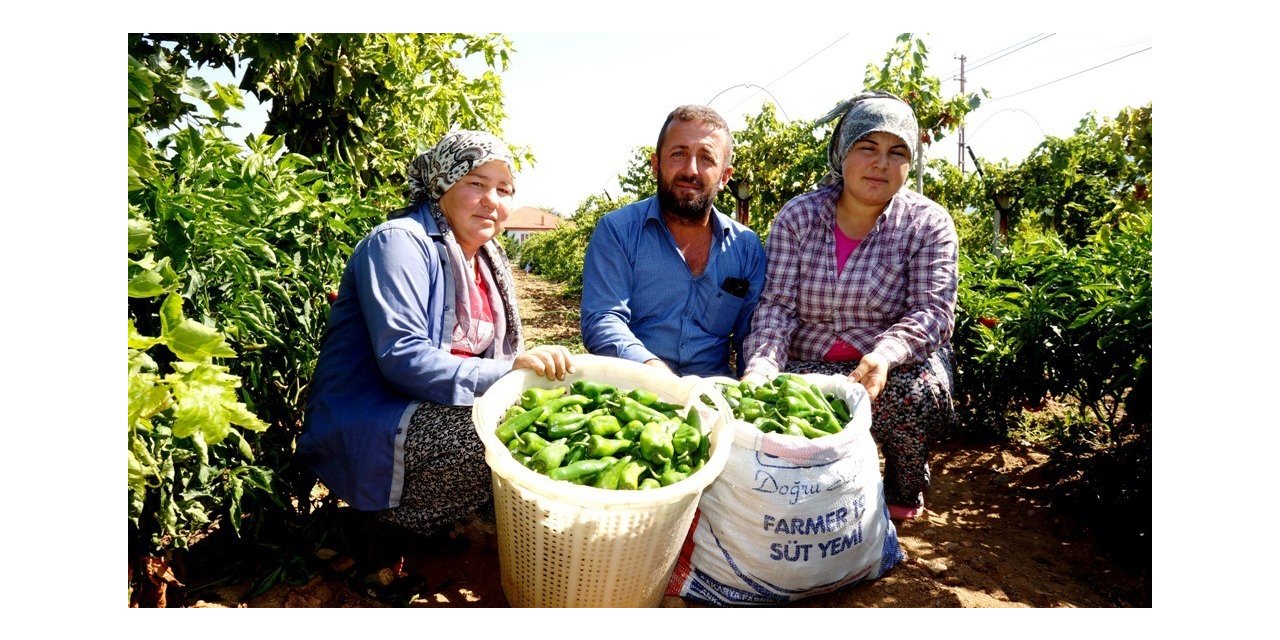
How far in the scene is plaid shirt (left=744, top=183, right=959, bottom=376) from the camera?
3.32 meters

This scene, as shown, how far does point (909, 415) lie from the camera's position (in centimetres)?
333

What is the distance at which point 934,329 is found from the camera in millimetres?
3260

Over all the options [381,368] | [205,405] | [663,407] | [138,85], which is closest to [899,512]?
[663,407]

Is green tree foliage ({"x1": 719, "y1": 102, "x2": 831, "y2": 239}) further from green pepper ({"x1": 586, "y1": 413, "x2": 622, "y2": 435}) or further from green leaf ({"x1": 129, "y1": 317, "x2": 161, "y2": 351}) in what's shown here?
green leaf ({"x1": 129, "y1": 317, "x2": 161, "y2": 351})

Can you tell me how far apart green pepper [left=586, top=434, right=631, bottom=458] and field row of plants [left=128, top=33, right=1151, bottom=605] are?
3.27 ft

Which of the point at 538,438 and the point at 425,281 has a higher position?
the point at 425,281

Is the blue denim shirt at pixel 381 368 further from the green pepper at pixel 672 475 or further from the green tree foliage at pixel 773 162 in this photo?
the green tree foliage at pixel 773 162

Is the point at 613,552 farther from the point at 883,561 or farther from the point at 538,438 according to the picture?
the point at 883,561

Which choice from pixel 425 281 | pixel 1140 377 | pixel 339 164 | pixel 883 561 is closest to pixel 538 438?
pixel 425 281

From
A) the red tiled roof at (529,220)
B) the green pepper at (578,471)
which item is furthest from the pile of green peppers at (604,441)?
the red tiled roof at (529,220)

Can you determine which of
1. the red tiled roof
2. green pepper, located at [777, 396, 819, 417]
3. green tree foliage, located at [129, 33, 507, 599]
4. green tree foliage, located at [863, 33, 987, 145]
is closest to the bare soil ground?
green tree foliage, located at [129, 33, 507, 599]

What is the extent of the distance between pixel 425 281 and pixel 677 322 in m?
1.27

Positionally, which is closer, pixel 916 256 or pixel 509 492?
pixel 509 492

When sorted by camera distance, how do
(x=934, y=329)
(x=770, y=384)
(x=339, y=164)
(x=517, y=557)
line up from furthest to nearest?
1. (x=339, y=164)
2. (x=934, y=329)
3. (x=770, y=384)
4. (x=517, y=557)
